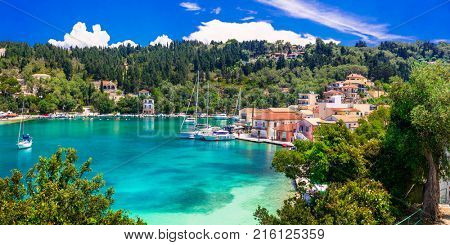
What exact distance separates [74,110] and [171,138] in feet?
59.0

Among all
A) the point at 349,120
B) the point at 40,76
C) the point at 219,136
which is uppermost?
the point at 40,76

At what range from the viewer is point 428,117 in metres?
4.30

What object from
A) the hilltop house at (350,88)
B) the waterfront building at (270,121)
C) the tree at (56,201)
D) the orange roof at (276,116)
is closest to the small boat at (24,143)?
the waterfront building at (270,121)

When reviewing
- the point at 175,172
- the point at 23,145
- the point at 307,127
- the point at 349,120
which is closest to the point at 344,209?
the point at 175,172

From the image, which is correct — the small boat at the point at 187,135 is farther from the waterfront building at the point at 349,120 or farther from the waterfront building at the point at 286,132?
the waterfront building at the point at 349,120

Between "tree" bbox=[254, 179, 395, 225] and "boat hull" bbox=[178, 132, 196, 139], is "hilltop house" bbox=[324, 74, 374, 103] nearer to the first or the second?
"boat hull" bbox=[178, 132, 196, 139]

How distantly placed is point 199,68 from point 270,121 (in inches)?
891

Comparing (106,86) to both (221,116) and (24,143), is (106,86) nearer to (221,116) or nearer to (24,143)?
(221,116)

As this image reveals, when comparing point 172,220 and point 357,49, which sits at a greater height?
point 357,49

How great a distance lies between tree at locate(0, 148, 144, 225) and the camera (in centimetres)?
304
